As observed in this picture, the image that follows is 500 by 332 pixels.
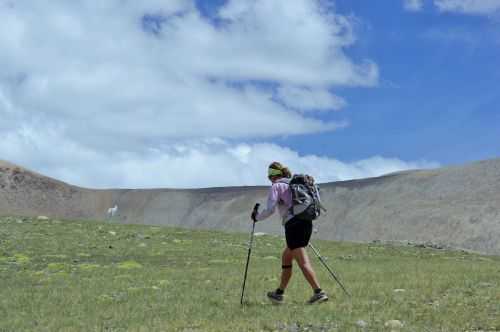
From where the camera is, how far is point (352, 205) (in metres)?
116

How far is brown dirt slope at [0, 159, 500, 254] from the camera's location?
84.3 meters

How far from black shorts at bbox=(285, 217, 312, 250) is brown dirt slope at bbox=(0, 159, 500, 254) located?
67311mm

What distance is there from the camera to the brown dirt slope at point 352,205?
84312 mm

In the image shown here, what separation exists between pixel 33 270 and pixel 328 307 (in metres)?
14.4

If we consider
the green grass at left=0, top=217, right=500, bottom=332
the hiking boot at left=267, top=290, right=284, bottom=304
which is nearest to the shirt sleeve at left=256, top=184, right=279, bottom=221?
the hiking boot at left=267, top=290, right=284, bottom=304

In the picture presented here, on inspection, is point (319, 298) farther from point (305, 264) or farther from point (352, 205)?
point (352, 205)

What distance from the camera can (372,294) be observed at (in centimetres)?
1312

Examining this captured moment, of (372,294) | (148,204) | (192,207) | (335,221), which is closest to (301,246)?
(372,294)

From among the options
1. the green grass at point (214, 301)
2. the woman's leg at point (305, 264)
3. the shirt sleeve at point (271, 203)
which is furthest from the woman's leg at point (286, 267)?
the shirt sleeve at point (271, 203)

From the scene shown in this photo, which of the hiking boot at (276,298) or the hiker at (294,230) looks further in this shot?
the hiking boot at (276,298)

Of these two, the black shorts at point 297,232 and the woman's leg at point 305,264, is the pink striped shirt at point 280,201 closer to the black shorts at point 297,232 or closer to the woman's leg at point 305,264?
the black shorts at point 297,232

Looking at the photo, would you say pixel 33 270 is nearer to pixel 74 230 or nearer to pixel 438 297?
pixel 438 297

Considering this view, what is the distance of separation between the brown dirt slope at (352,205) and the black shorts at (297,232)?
67311mm

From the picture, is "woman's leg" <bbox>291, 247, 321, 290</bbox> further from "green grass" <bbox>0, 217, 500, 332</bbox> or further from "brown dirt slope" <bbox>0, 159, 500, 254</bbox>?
"brown dirt slope" <bbox>0, 159, 500, 254</bbox>
